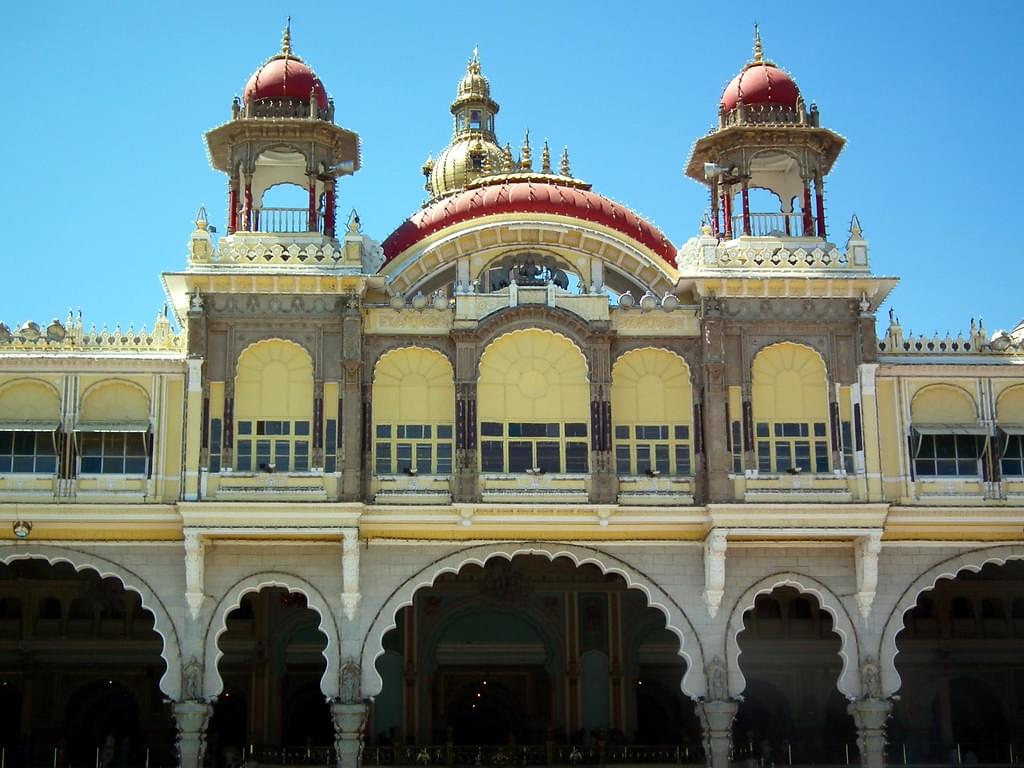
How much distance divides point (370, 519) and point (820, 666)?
13.6 metres

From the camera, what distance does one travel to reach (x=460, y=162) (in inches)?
1905

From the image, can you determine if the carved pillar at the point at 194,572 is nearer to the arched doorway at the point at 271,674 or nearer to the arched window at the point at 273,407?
the arched window at the point at 273,407

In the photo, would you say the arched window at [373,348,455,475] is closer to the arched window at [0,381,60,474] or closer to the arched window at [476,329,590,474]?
the arched window at [476,329,590,474]

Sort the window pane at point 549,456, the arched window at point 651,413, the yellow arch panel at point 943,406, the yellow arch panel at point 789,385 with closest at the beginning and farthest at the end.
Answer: the window pane at point 549,456 < the arched window at point 651,413 < the yellow arch panel at point 789,385 < the yellow arch panel at point 943,406

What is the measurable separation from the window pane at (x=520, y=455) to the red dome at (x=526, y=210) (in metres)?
6.55

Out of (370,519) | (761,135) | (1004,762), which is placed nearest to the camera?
(370,519)

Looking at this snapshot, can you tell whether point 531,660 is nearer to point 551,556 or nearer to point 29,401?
point 551,556

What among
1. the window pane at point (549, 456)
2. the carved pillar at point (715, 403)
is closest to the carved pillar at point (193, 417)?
the window pane at point (549, 456)

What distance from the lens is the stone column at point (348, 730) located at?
32219 millimetres

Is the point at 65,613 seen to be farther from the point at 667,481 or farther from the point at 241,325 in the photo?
the point at 667,481

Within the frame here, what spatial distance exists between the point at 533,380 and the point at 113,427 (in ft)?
29.0

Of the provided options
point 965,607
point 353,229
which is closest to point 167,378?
point 353,229

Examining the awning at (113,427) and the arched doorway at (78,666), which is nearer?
the awning at (113,427)

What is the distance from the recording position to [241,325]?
3356cm
